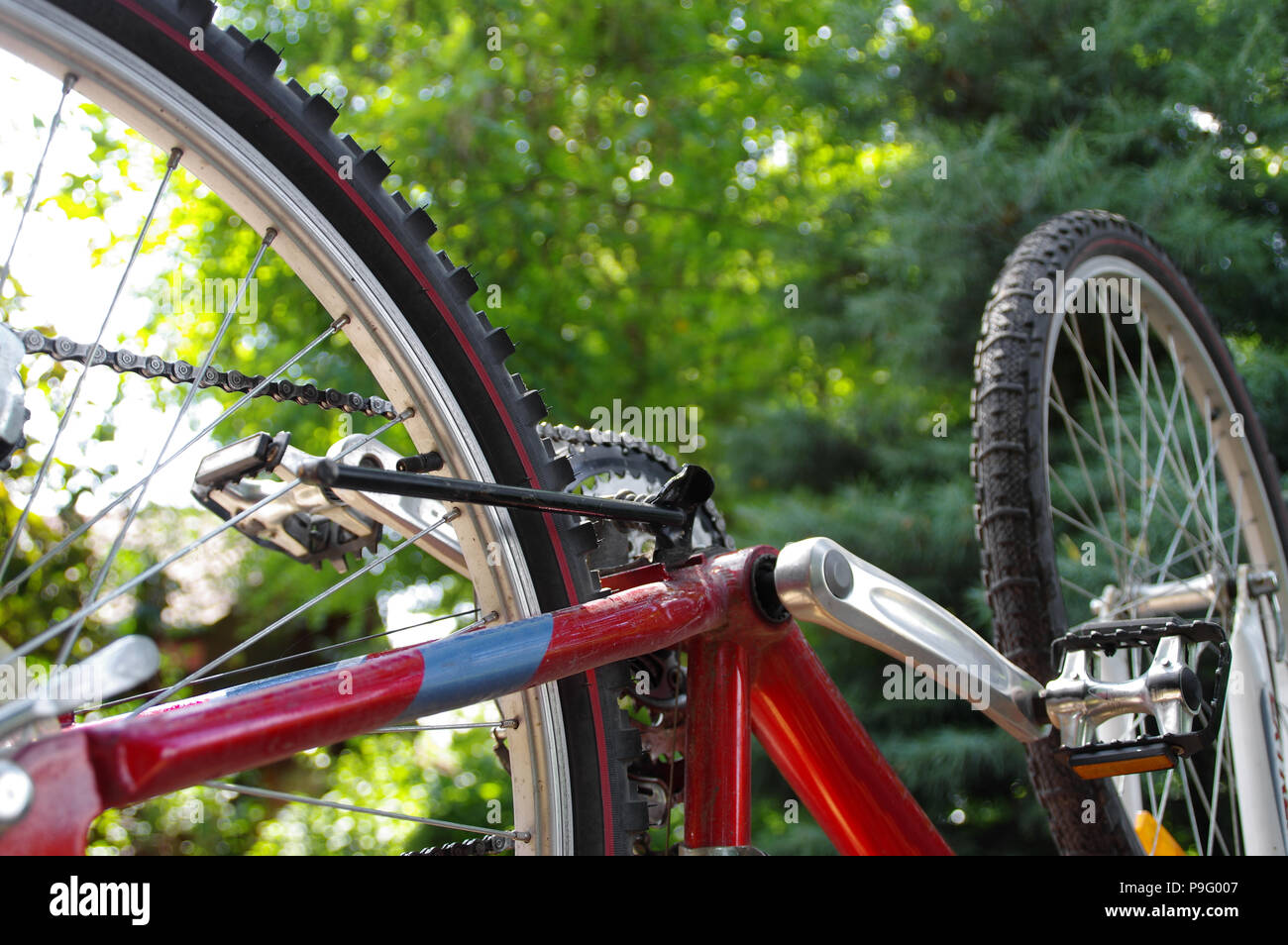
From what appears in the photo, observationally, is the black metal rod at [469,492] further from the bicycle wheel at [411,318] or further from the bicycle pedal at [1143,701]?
the bicycle pedal at [1143,701]

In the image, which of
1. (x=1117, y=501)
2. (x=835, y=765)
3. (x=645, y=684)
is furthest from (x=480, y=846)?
(x=1117, y=501)

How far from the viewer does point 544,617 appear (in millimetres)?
897

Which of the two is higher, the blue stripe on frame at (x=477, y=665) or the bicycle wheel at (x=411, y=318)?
the bicycle wheel at (x=411, y=318)

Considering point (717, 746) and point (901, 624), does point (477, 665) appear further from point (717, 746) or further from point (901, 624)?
point (901, 624)

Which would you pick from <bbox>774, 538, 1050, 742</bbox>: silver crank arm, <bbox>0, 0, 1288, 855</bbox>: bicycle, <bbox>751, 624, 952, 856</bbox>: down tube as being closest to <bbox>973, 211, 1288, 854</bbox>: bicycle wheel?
<bbox>0, 0, 1288, 855</bbox>: bicycle

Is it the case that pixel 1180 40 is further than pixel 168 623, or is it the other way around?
pixel 168 623

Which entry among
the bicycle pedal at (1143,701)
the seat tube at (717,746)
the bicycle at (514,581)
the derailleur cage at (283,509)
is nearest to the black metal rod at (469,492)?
the bicycle at (514,581)

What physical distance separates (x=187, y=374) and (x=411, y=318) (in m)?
0.27

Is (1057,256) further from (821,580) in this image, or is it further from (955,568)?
(955,568)

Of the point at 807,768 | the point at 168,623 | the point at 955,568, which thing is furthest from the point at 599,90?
the point at 807,768

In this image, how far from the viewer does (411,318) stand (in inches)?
41.7

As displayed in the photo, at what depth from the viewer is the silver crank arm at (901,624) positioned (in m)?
1.05
